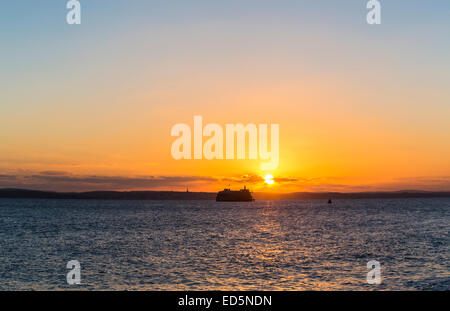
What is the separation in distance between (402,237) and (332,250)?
19062mm

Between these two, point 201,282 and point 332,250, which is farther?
point 332,250

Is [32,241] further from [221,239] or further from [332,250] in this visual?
[332,250]

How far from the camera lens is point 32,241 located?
53406mm

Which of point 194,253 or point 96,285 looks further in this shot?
point 194,253

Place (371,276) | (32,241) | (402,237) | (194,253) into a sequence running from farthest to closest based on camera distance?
(402,237) → (32,241) → (194,253) → (371,276)

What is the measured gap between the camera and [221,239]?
5619 cm
